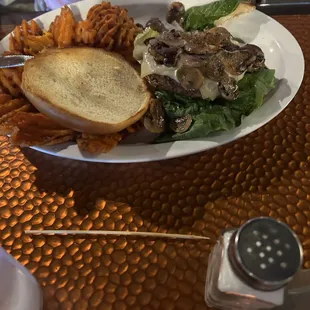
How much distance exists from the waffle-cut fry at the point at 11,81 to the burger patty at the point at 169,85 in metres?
0.35

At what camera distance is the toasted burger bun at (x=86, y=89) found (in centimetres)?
111

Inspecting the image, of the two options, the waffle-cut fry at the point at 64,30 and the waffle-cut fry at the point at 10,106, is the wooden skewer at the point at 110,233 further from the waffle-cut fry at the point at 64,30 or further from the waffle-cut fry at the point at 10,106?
the waffle-cut fry at the point at 64,30

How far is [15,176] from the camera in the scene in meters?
1.19

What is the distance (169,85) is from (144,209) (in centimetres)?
35

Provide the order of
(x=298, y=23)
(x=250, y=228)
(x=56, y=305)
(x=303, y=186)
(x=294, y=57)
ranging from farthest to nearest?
(x=298, y=23) < (x=294, y=57) < (x=303, y=186) < (x=56, y=305) < (x=250, y=228)

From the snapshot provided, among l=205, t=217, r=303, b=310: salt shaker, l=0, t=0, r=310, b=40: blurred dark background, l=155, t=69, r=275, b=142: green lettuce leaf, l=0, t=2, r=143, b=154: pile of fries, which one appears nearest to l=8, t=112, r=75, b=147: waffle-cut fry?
l=0, t=2, r=143, b=154: pile of fries

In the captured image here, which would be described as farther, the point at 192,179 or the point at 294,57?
the point at 294,57

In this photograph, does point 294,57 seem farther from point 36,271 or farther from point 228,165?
point 36,271

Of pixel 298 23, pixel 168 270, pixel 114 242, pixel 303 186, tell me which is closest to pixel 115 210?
pixel 114 242

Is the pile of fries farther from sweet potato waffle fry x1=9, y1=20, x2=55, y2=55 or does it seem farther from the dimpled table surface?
the dimpled table surface

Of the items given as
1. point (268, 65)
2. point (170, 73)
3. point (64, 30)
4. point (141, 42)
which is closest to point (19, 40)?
point (64, 30)

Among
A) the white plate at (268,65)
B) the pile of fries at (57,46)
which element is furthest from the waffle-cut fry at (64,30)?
the white plate at (268,65)

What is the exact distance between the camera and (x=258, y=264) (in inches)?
30.2

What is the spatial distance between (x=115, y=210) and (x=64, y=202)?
0.13 metres
